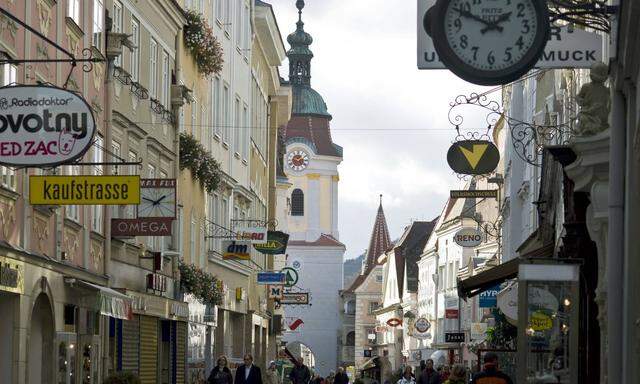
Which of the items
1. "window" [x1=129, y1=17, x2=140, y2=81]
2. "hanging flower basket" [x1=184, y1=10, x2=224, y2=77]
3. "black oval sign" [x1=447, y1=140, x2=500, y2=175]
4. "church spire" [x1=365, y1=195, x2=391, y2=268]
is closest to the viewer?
"black oval sign" [x1=447, y1=140, x2=500, y2=175]

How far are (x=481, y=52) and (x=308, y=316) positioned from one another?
437 feet

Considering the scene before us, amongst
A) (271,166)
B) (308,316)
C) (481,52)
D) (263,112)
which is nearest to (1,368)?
(481,52)

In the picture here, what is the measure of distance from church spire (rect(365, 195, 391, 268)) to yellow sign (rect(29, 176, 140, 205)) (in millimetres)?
133453

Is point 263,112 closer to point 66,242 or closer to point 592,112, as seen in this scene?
point 66,242

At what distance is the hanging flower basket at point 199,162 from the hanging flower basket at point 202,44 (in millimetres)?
2043

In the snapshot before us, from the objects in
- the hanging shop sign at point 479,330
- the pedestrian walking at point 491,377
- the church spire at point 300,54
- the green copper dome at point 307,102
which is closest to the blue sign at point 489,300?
the hanging shop sign at point 479,330

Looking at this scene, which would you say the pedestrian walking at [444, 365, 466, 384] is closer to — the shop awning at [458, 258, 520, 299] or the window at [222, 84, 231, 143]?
the shop awning at [458, 258, 520, 299]

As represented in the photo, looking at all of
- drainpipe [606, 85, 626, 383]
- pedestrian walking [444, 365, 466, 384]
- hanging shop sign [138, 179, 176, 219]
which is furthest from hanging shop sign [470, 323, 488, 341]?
drainpipe [606, 85, 626, 383]

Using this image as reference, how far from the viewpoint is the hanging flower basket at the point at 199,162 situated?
36.2 meters

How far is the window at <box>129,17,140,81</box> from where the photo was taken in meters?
30.5

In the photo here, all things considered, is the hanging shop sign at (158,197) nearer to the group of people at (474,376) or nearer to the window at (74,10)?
the window at (74,10)

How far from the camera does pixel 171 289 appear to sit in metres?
34.5

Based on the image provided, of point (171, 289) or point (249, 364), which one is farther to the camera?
point (171, 289)

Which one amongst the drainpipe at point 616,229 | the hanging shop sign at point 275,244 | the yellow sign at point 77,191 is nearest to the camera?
the drainpipe at point 616,229
